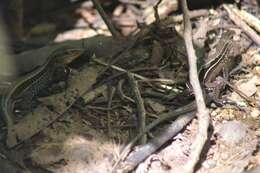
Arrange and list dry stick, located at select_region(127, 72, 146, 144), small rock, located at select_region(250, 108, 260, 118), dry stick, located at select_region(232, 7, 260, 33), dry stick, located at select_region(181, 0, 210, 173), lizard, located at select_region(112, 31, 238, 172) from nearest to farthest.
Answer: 1. dry stick, located at select_region(181, 0, 210, 173)
2. dry stick, located at select_region(127, 72, 146, 144)
3. lizard, located at select_region(112, 31, 238, 172)
4. small rock, located at select_region(250, 108, 260, 118)
5. dry stick, located at select_region(232, 7, 260, 33)

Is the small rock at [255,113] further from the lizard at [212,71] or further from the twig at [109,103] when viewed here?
the twig at [109,103]

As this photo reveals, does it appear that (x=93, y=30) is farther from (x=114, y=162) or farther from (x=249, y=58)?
(x=114, y=162)

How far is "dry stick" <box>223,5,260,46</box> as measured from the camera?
5.65m

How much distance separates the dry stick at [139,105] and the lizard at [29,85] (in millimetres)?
630

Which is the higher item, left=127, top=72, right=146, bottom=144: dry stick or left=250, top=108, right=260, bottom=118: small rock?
left=127, top=72, right=146, bottom=144: dry stick

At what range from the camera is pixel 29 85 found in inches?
198

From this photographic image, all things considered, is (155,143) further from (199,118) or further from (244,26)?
Answer: (244,26)

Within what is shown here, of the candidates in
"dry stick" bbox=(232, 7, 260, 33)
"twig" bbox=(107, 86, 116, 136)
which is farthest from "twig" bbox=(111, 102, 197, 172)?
"dry stick" bbox=(232, 7, 260, 33)

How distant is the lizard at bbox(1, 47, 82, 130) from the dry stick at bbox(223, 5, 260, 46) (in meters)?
1.74

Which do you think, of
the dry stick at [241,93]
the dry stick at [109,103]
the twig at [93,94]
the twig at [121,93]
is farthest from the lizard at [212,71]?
the twig at [93,94]

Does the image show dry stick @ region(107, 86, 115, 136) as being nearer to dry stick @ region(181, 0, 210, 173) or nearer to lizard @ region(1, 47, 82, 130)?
lizard @ region(1, 47, 82, 130)

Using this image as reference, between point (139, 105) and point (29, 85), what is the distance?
1.03m

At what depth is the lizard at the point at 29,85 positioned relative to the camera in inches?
190

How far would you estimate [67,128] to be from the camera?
4668mm
